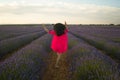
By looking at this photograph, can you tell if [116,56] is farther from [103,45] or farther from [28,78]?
[28,78]

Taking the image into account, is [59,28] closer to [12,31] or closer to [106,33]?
[106,33]

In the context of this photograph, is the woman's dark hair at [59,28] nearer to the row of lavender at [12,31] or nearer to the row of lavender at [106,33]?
the row of lavender at [106,33]

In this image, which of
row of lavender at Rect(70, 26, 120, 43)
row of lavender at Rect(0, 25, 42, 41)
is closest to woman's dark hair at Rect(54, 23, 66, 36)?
row of lavender at Rect(70, 26, 120, 43)

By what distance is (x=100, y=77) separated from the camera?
3.50m

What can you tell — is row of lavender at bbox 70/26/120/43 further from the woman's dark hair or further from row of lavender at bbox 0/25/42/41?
the woman's dark hair

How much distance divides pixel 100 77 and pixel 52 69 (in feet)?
11.8

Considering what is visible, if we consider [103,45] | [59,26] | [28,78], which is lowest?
[103,45]

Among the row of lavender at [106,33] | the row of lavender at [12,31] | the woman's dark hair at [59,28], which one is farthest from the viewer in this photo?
the row of lavender at [12,31]

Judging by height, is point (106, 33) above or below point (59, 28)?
below

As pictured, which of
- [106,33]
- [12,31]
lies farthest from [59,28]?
[12,31]

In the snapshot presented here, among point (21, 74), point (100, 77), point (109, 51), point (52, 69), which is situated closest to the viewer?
point (100, 77)

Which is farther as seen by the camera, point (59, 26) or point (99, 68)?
point (59, 26)

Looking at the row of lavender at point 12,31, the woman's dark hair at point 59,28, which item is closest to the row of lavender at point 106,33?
the row of lavender at point 12,31

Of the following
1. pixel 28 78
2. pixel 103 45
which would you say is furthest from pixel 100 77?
pixel 103 45
